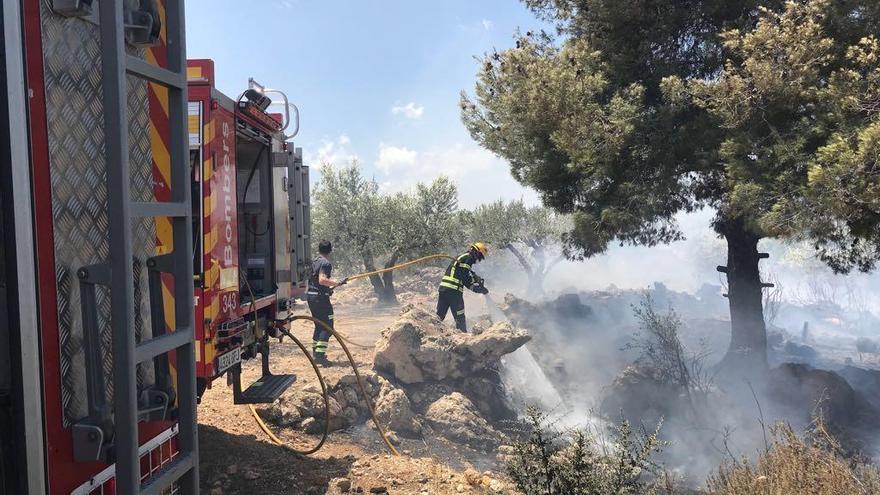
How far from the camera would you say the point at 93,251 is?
1669 mm

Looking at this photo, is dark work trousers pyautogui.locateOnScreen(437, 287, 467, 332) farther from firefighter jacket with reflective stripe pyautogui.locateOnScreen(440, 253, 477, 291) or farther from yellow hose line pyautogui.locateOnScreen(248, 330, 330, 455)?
yellow hose line pyautogui.locateOnScreen(248, 330, 330, 455)

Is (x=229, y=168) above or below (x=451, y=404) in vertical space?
above

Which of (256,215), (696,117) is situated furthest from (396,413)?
(696,117)

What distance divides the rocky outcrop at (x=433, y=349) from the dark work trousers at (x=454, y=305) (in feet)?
3.01

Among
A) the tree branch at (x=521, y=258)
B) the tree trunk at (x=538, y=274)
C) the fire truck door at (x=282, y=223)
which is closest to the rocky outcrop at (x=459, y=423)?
the fire truck door at (x=282, y=223)

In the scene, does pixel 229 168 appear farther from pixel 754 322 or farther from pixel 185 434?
pixel 754 322

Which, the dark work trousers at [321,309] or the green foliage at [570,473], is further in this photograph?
the dark work trousers at [321,309]

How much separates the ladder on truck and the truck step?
2.29m

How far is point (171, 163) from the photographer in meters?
1.74

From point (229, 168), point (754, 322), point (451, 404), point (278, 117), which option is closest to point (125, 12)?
point (229, 168)

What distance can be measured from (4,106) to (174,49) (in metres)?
0.52

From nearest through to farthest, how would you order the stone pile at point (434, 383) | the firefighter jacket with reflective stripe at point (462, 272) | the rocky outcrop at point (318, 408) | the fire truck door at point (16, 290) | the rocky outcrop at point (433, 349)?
the fire truck door at point (16, 290)
the rocky outcrop at point (318, 408)
the stone pile at point (434, 383)
the rocky outcrop at point (433, 349)
the firefighter jacket with reflective stripe at point (462, 272)

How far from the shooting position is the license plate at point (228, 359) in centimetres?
362

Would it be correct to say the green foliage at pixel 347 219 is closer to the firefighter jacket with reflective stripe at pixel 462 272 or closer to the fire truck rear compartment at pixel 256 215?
the firefighter jacket with reflective stripe at pixel 462 272
